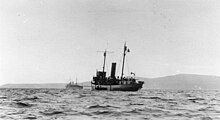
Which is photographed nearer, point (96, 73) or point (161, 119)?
point (161, 119)

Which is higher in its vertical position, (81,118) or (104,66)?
(104,66)

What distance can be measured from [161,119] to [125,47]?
83182mm

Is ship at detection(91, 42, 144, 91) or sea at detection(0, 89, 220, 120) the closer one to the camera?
sea at detection(0, 89, 220, 120)

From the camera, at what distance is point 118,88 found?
309ft

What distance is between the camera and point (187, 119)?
50.1ft

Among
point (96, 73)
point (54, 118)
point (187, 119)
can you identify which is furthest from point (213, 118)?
point (96, 73)

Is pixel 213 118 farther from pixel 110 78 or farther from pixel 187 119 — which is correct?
pixel 110 78

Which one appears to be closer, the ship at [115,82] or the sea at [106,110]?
the sea at [106,110]

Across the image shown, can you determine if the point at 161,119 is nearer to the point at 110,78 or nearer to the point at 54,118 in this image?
the point at 54,118

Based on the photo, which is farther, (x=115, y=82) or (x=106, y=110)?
(x=115, y=82)

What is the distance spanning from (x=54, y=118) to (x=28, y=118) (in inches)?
49.3

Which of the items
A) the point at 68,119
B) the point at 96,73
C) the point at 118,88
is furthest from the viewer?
the point at 96,73

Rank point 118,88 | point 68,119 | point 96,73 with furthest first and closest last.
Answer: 1. point 96,73
2. point 118,88
3. point 68,119

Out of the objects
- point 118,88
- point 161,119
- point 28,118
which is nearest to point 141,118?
point 161,119
